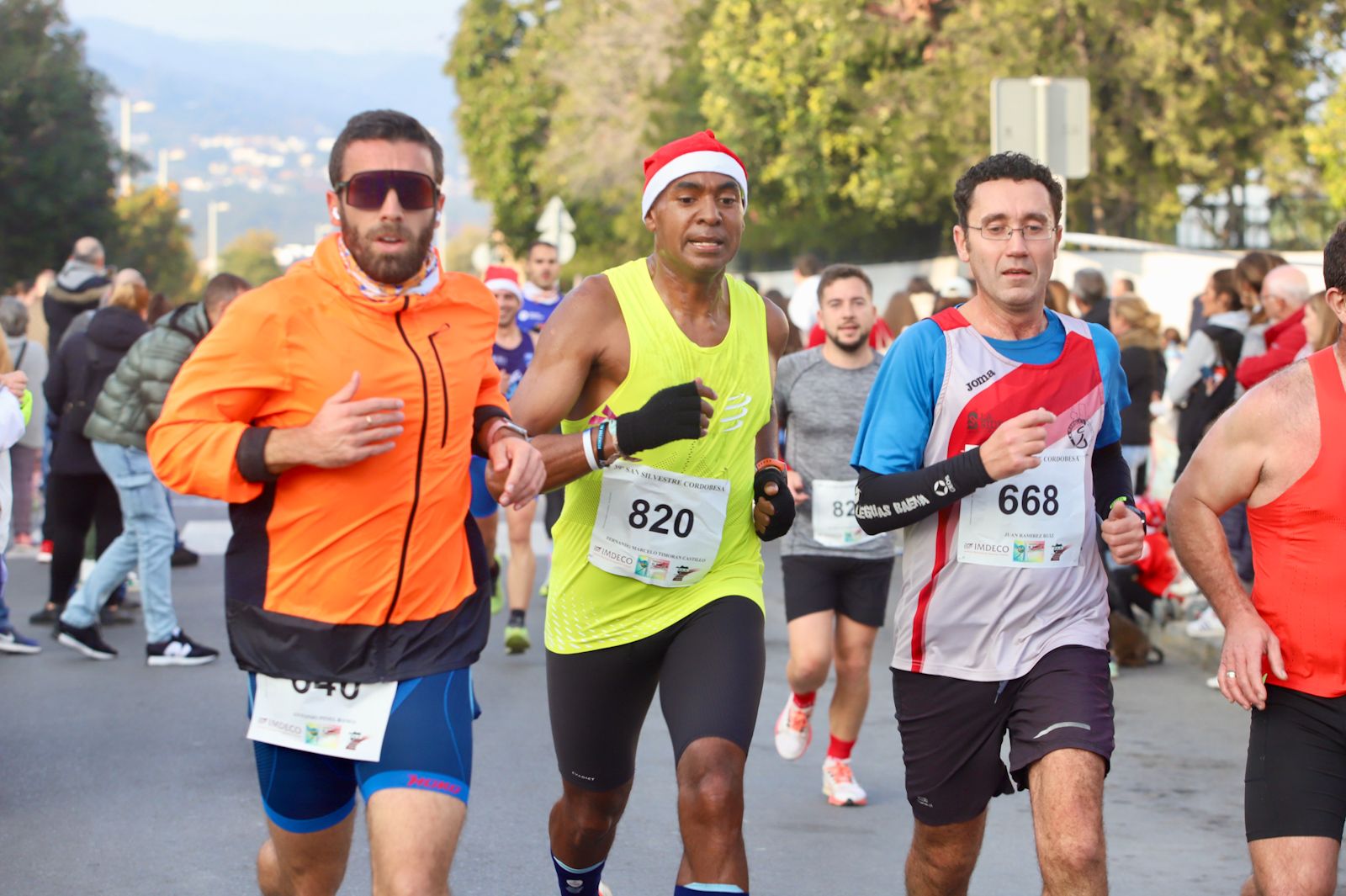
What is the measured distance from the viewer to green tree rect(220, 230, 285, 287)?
16100 cm

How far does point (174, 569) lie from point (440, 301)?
35.1 ft

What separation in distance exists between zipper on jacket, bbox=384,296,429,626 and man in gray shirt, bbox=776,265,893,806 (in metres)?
3.54

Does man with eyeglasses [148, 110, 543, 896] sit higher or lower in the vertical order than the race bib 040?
higher

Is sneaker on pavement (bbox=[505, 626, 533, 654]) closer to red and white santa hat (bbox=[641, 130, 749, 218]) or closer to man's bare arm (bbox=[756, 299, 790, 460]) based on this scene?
man's bare arm (bbox=[756, 299, 790, 460])

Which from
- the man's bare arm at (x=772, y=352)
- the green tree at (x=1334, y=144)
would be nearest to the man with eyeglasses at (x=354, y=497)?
the man's bare arm at (x=772, y=352)

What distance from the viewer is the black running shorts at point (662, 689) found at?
4680mm

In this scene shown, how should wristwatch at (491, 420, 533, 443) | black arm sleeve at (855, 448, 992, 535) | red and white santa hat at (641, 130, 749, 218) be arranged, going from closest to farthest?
wristwatch at (491, 420, 533, 443), black arm sleeve at (855, 448, 992, 535), red and white santa hat at (641, 130, 749, 218)

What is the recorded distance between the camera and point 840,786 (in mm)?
7402

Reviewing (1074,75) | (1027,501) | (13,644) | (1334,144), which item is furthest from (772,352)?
(1074,75)

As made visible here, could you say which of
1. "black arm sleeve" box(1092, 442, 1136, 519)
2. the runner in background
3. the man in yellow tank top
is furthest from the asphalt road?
"black arm sleeve" box(1092, 442, 1136, 519)

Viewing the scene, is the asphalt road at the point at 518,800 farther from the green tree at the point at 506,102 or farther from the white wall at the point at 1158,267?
the green tree at the point at 506,102

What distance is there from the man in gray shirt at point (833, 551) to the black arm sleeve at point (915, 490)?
2.71 metres

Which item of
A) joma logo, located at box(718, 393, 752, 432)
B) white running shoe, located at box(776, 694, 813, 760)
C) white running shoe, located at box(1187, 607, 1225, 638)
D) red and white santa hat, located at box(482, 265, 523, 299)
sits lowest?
white running shoe, located at box(1187, 607, 1225, 638)

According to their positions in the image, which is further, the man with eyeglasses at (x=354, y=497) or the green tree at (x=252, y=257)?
the green tree at (x=252, y=257)
